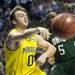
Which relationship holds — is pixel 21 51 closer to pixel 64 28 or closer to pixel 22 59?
pixel 22 59

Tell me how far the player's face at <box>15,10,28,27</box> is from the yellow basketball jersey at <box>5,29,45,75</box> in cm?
15

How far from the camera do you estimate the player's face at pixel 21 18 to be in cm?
588

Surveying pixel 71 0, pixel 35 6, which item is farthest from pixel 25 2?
pixel 71 0

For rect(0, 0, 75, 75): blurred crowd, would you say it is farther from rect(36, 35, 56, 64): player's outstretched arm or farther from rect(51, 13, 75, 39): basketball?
rect(51, 13, 75, 39): basketball

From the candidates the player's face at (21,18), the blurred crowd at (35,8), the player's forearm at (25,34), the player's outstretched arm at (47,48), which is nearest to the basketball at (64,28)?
the player's outstretched arm at (47,48)

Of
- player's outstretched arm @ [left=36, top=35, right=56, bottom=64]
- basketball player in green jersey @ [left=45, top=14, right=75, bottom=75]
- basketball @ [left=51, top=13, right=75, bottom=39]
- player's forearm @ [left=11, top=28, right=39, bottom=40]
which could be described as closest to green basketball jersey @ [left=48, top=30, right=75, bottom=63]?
basketball player in green jersey @ [left=45, top=14, right=75, bottom=75]

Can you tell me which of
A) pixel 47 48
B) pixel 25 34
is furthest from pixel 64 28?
pixel 25 34

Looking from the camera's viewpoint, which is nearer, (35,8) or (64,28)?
(64,28)

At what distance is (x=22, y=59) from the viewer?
19.1ft

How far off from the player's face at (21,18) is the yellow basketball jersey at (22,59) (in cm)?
15

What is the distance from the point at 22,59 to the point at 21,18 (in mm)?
622

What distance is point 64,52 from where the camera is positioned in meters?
6.64

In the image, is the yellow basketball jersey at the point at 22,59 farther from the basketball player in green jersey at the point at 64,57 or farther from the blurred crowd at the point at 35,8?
the blurred crowd at the point at 35,8

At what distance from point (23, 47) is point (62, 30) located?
2.13 ft
